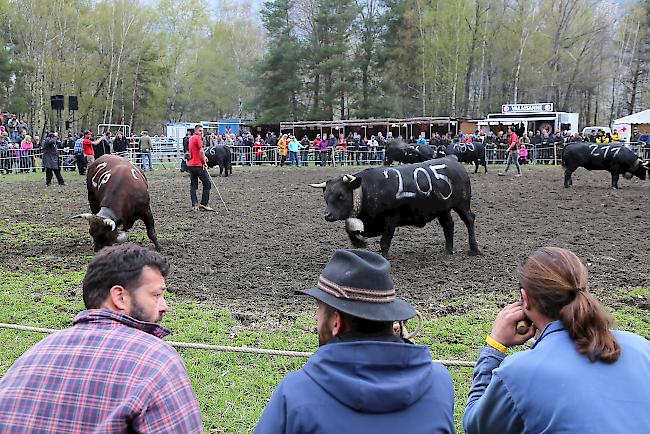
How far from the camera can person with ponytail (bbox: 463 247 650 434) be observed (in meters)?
2.01

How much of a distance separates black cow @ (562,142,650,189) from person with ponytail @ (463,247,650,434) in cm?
1735

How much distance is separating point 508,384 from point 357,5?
49619 millimetres

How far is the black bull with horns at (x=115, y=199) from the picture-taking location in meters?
8.52

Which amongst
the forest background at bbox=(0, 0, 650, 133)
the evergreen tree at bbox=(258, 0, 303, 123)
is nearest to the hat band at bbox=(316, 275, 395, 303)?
the forest background at bbox=(0, 0, 650, 133)

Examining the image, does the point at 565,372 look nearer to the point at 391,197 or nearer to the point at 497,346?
the point at 497,346

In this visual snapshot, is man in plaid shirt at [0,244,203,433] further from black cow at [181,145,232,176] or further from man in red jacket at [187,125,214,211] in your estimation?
black cow at [181,145,232,176]

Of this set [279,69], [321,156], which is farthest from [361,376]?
[279,69]

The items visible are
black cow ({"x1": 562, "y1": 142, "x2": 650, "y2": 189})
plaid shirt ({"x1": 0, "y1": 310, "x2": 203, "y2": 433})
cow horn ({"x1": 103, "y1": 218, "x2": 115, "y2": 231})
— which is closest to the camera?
plaid shirt ({"x1": 0, "y1": 310, "x2": 203, "y2": 433})

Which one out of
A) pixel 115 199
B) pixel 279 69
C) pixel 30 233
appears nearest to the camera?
pixel 115 199

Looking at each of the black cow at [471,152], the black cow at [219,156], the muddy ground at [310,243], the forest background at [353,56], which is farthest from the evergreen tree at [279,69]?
the muddy ground at [310,243]

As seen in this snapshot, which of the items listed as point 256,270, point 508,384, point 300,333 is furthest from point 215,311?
point 508,384

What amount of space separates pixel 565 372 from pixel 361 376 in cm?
76

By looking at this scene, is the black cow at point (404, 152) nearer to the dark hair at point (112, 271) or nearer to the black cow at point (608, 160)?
the black cow at point (608, 160)

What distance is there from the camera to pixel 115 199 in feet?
29.5
